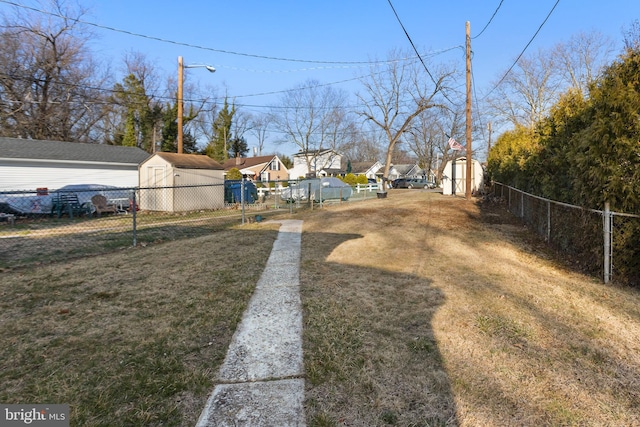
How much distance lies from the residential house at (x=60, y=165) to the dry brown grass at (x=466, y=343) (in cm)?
1682

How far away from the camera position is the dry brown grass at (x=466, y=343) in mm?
2309

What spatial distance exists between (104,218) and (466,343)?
46.0 feet

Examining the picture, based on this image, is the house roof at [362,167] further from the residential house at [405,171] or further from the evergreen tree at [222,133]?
the evergreen tree at [222,133]

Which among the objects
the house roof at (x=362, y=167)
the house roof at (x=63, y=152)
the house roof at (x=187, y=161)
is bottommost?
the house roof at (x=187, y=161)

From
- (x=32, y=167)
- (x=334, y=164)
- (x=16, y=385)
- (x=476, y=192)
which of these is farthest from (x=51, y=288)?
(x=334, y=164)

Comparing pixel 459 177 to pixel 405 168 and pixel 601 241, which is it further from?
pixel 405 168

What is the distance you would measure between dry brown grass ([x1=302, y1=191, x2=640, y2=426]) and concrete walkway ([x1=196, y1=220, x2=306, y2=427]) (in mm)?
139

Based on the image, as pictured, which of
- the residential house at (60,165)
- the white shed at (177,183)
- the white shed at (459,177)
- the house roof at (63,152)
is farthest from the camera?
the white shed at (459,177)

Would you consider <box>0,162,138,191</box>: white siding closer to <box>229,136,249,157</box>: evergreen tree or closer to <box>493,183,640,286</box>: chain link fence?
<box>493,183,640,286</box>: chain link fence

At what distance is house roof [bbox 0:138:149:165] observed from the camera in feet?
53.9

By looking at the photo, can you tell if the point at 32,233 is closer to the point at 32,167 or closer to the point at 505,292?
the point at 32,167

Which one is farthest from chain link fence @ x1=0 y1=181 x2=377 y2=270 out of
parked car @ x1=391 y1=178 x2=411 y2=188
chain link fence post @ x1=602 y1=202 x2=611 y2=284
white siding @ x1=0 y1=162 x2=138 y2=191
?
parked car @ x1=391 y1=178 x2=411 y2=188

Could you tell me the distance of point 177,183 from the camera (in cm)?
1576

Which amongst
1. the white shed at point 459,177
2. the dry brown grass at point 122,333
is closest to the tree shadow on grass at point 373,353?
the dry brown grass at point 122,333
